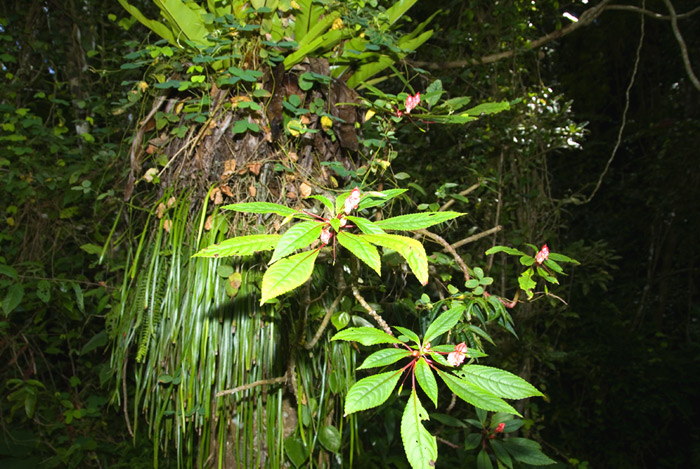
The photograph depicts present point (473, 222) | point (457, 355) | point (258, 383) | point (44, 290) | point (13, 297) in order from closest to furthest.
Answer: point (457, 355) < point (258, 383) < point (13, 297) < point (44, 290) < point (473, 222)

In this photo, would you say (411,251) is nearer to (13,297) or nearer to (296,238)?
(296,238)

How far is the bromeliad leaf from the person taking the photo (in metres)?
0.59

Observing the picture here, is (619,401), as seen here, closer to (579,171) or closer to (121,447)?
(579,171)

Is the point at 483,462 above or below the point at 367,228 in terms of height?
below

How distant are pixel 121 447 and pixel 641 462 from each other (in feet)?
9.93

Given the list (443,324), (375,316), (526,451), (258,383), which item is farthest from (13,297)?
(526,451)

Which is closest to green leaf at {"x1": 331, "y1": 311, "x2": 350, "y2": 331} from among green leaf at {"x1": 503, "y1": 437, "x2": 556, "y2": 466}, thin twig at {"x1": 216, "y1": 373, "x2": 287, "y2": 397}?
thin twig at {"x1": 216, "y1": 373, "x2": 287, "y2": 397}

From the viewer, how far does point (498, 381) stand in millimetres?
620

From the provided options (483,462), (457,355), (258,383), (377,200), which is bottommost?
(483,462)

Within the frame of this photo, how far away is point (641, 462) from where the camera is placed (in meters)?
2.85

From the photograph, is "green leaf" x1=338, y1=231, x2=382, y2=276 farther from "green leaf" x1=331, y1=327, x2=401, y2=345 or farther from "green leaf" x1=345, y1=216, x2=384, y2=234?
"green leaf" x1=331, y1=327, x2=401, y2=345

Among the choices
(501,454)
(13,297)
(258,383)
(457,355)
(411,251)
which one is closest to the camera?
(411,251)

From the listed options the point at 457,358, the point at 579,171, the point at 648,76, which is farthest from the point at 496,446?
the point at 648,76

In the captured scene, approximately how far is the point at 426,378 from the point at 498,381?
0.11m
